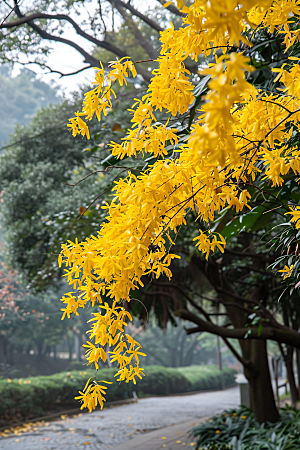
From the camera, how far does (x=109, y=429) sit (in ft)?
26.2

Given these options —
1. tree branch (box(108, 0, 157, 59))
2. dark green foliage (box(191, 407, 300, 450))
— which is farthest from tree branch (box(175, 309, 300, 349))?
tree branch (box(108, 0, 157, 59))

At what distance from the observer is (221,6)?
0.63 m

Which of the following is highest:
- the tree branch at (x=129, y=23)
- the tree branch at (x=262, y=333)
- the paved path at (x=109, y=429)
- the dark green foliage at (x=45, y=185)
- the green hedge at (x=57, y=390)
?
the tree branch at (x=129, y=23)

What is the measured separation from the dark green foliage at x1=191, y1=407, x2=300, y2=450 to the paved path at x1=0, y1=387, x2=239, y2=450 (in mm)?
777

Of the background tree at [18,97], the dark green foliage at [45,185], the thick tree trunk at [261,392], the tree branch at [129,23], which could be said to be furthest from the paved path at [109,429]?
the background tree at [18,97]

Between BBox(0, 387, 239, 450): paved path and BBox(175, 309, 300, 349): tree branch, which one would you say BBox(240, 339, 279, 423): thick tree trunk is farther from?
BBox(175, 309, 300, 349): tree branch

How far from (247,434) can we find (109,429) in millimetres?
4003

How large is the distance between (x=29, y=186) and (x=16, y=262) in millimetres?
1473

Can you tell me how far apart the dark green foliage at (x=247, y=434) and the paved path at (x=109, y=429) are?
0.78m

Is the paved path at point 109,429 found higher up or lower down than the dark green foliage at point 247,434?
lower down

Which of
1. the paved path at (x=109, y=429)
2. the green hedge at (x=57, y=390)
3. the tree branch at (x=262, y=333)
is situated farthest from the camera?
the green hedge at (x=57, y=390)

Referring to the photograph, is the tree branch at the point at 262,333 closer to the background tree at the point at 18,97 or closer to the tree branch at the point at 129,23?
the tree branch at the point at 129,23

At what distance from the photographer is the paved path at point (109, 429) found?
21.6 ft

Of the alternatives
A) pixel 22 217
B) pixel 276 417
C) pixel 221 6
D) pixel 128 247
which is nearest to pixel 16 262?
pixel 22 217
